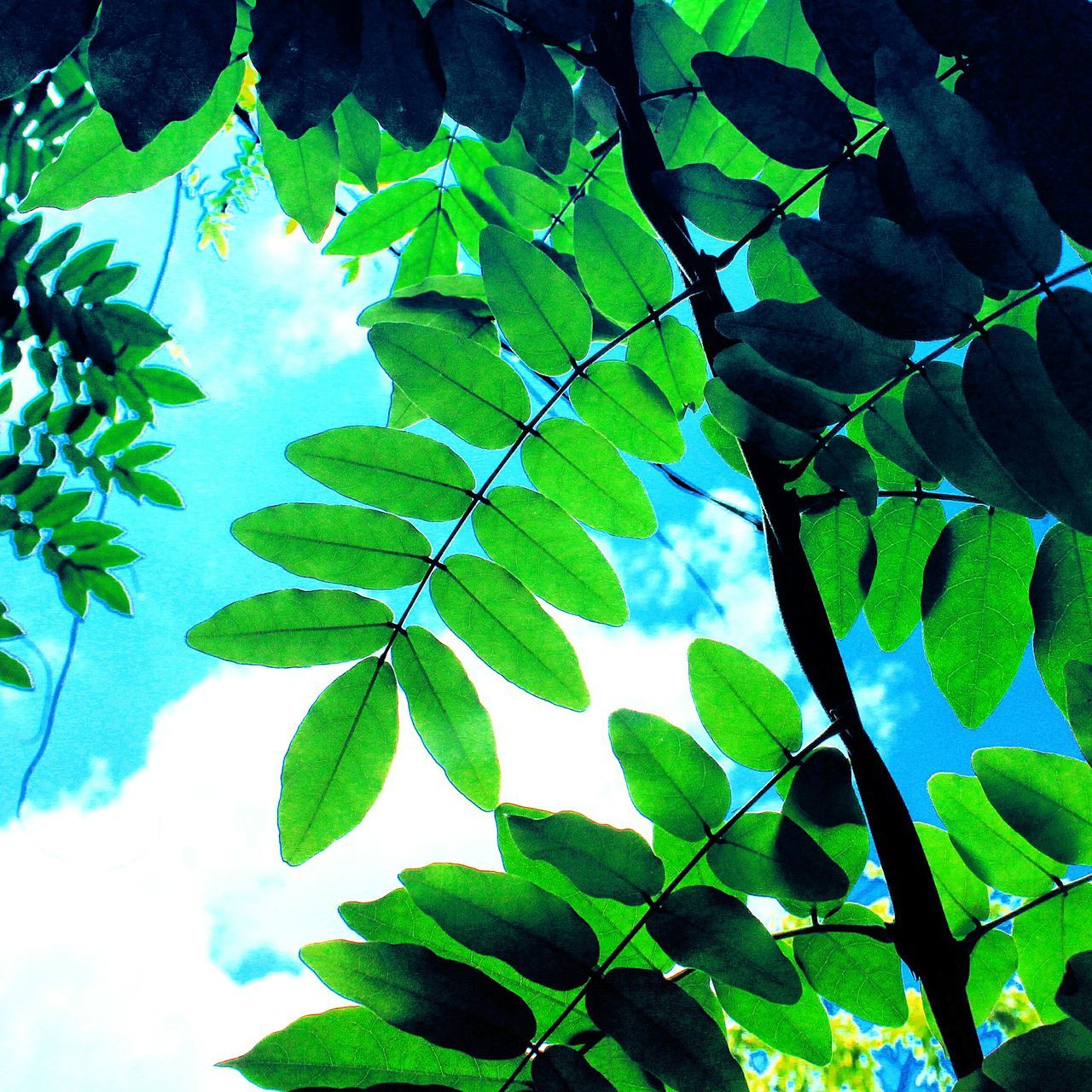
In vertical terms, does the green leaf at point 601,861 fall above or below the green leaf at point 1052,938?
above

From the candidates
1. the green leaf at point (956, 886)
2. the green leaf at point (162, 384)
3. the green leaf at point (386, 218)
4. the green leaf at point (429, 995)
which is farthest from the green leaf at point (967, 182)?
the green leaf at point (162, 384)

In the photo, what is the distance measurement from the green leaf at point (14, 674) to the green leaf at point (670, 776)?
1.73m

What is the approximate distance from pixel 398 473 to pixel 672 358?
299 millimetres

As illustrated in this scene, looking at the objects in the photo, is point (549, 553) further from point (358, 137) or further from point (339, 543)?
point (358, 137)

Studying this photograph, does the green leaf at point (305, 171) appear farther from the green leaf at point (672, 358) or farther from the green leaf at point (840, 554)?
the green leaf at point (840, 554)

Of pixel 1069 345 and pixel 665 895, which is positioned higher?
pixel 1069 345

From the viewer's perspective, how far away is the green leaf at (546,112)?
2.61 ft

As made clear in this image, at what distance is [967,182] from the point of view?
550mm

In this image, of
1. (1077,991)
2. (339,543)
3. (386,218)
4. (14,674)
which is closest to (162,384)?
(14,674)

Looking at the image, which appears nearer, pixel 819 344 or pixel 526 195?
pixel 819 344

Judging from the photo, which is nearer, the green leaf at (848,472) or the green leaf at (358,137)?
the green leaf at (848,472)

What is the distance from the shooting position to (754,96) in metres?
0.67

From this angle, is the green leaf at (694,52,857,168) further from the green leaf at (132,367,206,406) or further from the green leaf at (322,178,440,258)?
the green leaf at (132,367,206,406)

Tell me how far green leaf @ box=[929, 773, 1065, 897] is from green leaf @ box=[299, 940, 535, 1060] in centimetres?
35
